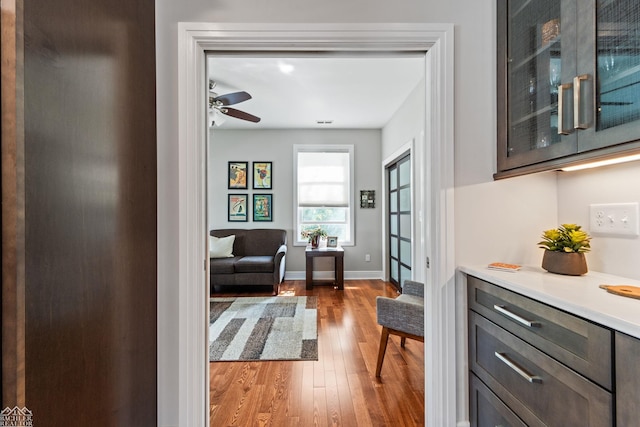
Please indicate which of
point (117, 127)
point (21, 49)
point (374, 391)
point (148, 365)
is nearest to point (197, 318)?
point (148, 365)

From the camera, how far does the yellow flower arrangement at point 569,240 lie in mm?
1198

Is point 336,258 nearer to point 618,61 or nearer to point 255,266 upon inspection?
point 255,266

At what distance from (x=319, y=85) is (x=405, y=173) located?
1.64 metres

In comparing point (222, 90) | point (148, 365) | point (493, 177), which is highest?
point (222, 90)

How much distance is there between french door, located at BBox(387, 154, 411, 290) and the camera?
13.0 ft

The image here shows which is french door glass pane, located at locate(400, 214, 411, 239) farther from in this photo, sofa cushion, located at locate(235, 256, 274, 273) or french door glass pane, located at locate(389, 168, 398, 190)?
sofa cushion, located at locate(235, 256, 274, 273)

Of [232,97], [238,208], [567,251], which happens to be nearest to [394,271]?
[238,208]

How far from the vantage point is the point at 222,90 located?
3645 millimetres

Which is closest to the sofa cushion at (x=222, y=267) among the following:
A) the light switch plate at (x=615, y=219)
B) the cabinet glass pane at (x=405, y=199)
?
the cabinet glass pane at (x=405, y=199)

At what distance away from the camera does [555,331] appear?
2.99ft

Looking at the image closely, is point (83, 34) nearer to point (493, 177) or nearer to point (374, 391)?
point (493, 177)

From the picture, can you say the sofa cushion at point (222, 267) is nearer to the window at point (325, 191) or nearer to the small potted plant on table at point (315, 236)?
the small potted plant on table at point (315, 236)

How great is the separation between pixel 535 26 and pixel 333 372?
228cm

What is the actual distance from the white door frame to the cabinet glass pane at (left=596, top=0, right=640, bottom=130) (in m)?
0.54
